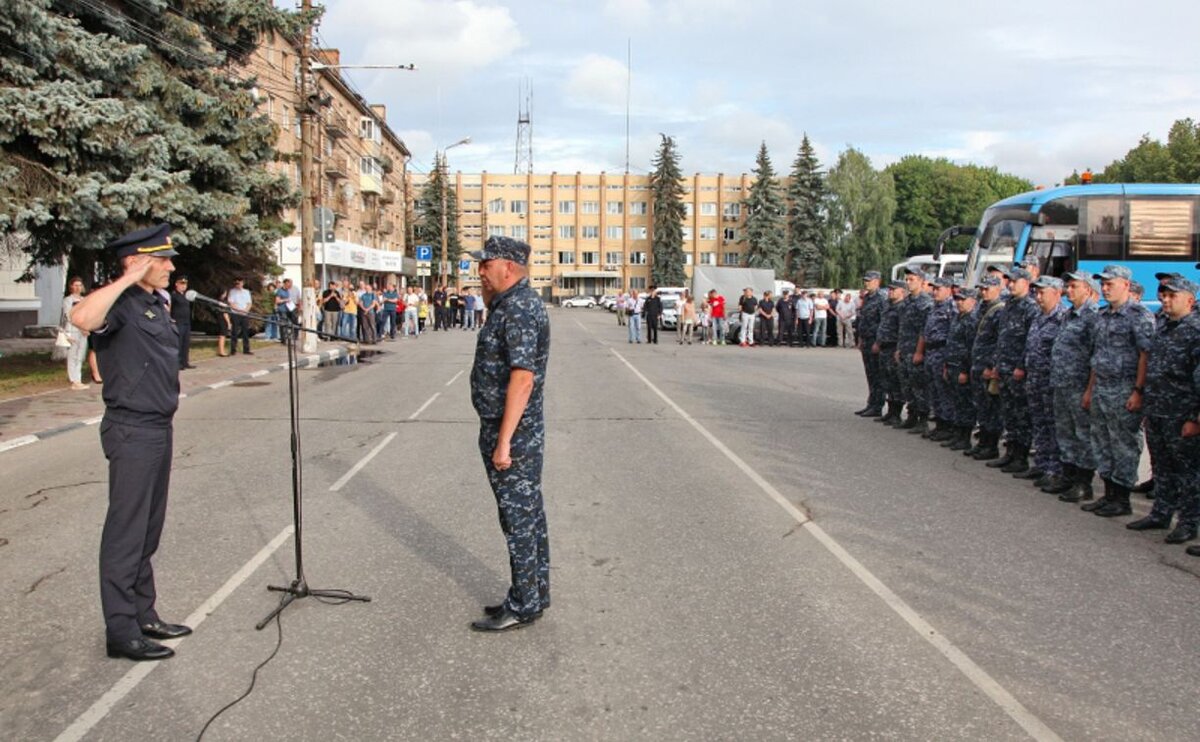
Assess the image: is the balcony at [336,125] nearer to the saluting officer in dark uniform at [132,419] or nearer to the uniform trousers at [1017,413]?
the uniform trousers at [1017,413]

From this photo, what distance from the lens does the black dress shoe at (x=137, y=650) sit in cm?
416

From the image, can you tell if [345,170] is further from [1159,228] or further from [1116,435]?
[1116,435]

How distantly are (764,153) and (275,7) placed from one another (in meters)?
76.9

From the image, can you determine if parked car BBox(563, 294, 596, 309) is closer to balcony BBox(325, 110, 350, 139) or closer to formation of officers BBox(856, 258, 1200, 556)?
balcony BBox(325, 110, 350, 139)

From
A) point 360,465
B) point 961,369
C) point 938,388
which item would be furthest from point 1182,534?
point 360,465

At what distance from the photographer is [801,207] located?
87.3 metres

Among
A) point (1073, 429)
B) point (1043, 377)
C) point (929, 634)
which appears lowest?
point (929, 634)

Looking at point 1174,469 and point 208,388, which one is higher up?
point 1174,469

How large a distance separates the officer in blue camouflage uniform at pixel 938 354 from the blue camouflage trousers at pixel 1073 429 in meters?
2.45

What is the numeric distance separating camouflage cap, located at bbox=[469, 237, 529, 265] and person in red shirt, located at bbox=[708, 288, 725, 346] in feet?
87.0

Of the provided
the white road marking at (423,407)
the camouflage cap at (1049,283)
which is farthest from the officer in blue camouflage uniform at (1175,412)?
the white road marking at (423,407)

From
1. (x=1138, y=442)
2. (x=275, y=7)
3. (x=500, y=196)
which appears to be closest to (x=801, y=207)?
(x=500, y=196)

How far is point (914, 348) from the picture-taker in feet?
37.6

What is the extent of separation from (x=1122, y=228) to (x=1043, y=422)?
46.1 ft
